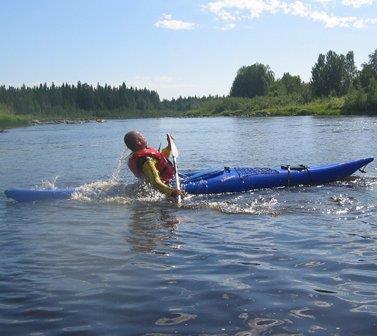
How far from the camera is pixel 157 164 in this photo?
9727mm

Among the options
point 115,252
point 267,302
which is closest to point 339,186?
point 115,252

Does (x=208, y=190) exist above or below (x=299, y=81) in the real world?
below

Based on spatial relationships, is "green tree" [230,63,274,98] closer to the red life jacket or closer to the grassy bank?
the grassy bank

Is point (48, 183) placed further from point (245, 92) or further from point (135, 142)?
point (245, 92)

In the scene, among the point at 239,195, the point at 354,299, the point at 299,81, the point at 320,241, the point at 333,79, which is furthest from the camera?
the point at 299,81

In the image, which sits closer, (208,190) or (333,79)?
(208,190)

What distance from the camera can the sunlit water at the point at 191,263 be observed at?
13.3 feet

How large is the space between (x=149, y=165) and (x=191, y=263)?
3.85 metres

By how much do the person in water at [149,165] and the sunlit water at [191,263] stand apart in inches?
13.7

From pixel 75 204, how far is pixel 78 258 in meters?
3.74

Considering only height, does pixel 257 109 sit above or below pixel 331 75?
below

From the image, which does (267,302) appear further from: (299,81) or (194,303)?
(299,81)

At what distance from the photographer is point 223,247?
20.2 feet

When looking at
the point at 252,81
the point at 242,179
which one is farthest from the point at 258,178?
the point at 252,81
